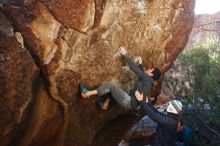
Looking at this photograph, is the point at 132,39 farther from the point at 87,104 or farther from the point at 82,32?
the point at 87,104

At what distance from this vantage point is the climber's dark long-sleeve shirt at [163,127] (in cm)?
638

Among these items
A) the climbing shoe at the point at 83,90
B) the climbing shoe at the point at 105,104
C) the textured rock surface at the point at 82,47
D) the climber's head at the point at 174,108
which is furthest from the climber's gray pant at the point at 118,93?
the climber's head at the point at 174,108

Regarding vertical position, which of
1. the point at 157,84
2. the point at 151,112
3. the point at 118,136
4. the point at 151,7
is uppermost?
the point at 151,7

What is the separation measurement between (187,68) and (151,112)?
13.1 feet

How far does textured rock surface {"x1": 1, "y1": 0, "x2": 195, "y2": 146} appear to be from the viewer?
23.1 ft

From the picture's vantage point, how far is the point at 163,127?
670 cm

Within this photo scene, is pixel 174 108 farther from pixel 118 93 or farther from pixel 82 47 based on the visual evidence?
pixel 82 47

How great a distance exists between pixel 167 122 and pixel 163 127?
36 cm

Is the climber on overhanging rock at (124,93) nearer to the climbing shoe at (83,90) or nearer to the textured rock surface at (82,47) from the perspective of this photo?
the climbing shoe at (83,90)

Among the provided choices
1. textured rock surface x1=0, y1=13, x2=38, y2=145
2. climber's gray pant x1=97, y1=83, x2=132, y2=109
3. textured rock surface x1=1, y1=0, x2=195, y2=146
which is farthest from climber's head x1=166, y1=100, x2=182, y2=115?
textured rock surface x1=0, y1=13, x2=38, y2=145

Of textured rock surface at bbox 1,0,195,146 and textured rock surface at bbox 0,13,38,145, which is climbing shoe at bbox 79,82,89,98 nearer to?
textured rock surface at bbox 1,0,195,146

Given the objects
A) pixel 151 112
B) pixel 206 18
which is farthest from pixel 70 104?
pixel 206 18

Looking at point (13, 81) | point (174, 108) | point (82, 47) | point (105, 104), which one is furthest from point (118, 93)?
point (13, 81)

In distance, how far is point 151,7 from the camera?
8406 mm
